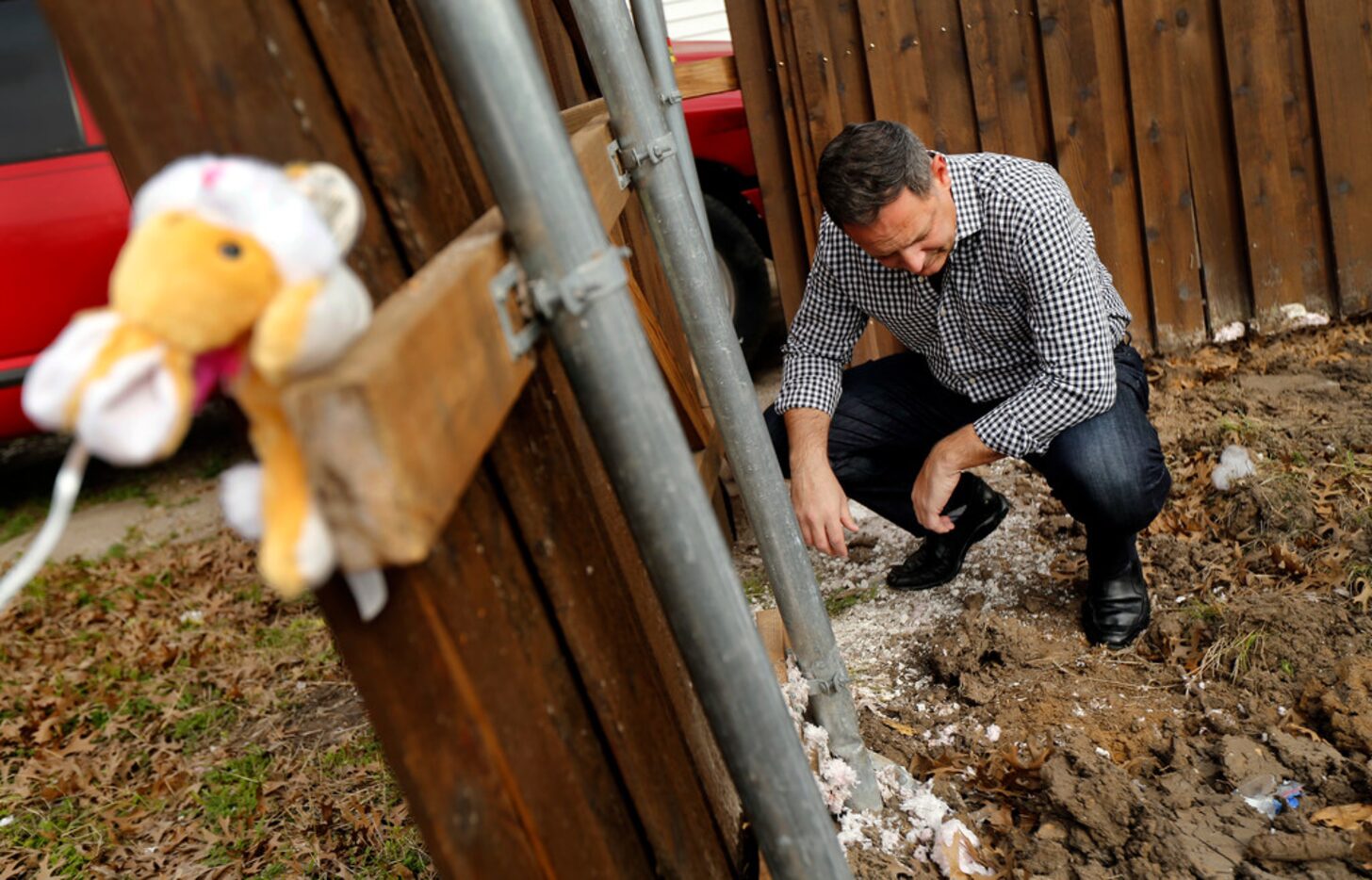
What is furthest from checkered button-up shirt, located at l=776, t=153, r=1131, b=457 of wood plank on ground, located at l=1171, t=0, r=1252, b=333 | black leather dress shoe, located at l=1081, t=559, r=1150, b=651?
wood plank on ground, located at l=1171, t=0, r=1252, b=333

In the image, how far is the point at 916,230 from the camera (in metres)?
2.68

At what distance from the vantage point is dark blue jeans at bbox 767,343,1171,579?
281 cm

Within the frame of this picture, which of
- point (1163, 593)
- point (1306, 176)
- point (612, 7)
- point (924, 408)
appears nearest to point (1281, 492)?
point (1163, 593)

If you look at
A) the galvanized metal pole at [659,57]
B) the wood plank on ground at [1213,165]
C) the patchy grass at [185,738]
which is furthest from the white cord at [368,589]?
the wood plank on ground at [1213,165]

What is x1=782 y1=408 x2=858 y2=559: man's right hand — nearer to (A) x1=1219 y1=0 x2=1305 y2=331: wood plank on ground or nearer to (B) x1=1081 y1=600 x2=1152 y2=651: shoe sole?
(B) x1=1081 y1=600 x2=1152 y2=651: shoe sole

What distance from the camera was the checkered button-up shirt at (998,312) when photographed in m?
2.73

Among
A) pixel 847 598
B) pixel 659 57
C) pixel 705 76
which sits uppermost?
pixel 659 57

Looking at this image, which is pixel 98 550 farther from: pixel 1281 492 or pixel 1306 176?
pixel 1306 176

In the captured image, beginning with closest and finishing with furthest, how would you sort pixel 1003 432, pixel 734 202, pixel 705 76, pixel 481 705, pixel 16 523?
pixel 481 705 < pixel 1003 432 < pixel 705 76 < pixel 734 202 < pixel 16 523

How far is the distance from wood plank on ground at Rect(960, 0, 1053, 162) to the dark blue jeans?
62.3 inches

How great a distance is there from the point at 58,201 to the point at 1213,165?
5.01 m

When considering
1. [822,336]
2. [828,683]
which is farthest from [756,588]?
[828,683]

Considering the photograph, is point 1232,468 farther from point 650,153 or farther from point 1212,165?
point 650,153

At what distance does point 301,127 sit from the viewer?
3.37 ft
